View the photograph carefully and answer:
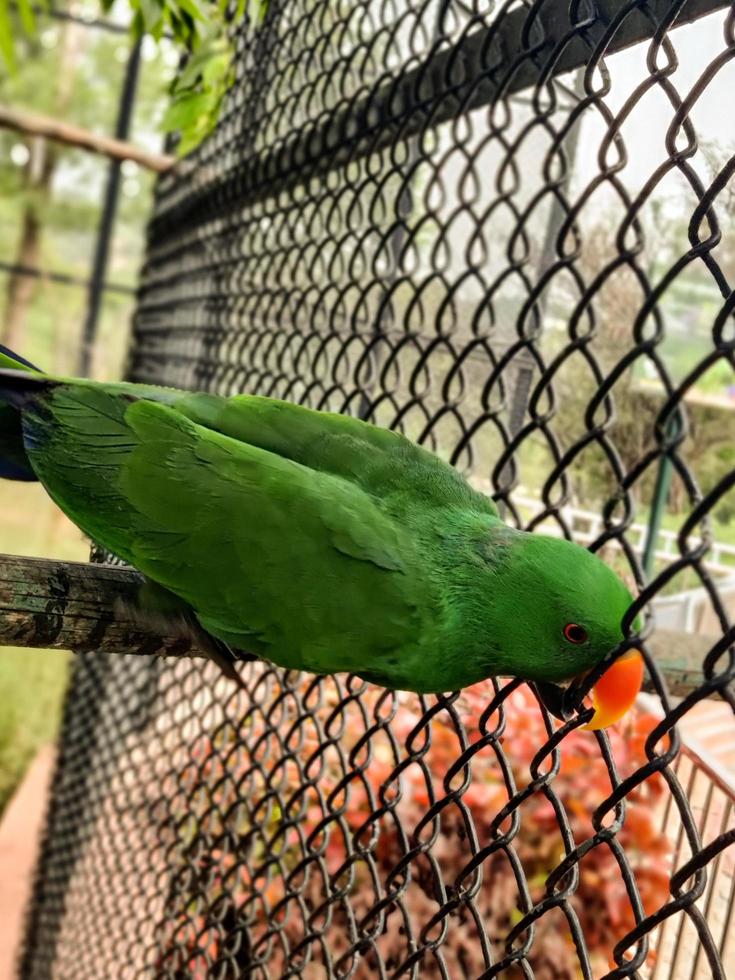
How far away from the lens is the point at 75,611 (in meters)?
0.89

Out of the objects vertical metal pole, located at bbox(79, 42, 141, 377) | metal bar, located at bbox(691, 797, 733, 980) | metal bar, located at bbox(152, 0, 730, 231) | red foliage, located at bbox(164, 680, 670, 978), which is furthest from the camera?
A: vertical metal pole, located at bbox(79, 42, 141, 377)

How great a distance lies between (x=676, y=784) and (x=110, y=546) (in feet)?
2.15

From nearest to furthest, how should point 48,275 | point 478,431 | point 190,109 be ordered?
point 478,431, point 190,109, point 48,275

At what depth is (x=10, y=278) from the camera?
22.6 ft

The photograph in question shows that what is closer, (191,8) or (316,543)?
(316,543)

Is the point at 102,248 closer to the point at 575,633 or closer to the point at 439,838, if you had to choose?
the point at 439,838

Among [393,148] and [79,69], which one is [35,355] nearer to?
[79,69]

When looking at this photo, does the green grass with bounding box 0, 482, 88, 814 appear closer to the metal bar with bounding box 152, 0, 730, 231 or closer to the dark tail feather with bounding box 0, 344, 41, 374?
the metal bar with bounding box 152, 0, 730, 231

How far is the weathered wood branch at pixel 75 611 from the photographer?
0.86 meters

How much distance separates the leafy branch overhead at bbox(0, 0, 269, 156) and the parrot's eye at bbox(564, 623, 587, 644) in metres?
1.43

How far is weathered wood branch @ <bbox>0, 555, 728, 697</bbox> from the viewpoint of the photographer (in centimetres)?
86

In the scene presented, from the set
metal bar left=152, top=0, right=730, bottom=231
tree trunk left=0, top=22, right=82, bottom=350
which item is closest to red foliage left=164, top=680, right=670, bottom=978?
metal bar left=152, top=0, right=730, bottom=231

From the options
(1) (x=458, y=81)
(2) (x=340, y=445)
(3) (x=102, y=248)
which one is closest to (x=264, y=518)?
(2) (x=340, y=445)

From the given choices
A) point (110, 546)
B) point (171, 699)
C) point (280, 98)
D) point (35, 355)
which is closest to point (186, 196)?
point (280, 98)
